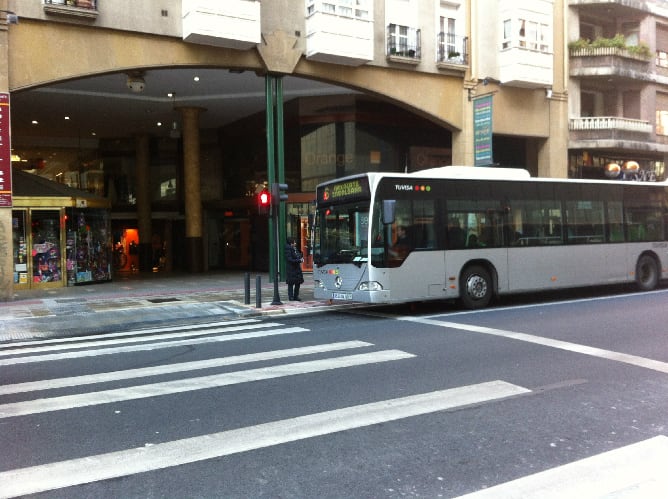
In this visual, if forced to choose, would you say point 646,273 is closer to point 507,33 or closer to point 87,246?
point 507,33

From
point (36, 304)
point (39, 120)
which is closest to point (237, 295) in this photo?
point (36, 304)

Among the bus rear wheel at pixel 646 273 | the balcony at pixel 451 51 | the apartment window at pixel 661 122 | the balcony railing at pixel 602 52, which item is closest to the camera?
the bus rear wheel at pixel 646 273

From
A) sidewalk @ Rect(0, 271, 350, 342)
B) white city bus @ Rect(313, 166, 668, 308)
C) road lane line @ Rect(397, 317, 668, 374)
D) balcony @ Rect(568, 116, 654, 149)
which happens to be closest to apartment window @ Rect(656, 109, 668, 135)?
balcony @ Rect(568, 116, 654, 149)

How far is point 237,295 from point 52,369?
9190mm

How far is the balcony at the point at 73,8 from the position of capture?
15930mm

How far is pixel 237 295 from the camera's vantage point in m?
17.0

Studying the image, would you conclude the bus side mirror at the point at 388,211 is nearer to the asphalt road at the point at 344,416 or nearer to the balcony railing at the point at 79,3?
the asphalt road at the point at 344,416

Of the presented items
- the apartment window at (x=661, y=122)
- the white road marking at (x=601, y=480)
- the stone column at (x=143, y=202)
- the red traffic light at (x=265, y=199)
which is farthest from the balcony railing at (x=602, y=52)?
the white road marking at (x=601, y=480)

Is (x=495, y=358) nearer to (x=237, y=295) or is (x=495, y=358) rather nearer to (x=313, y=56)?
(x=237, y=295)

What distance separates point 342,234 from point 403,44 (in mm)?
11698

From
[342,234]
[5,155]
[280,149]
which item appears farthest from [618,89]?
[5,155]

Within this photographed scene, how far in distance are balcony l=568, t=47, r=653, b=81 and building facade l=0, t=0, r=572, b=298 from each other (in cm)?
70

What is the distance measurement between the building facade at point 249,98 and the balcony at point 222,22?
5cm

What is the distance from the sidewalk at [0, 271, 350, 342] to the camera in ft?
40.1
